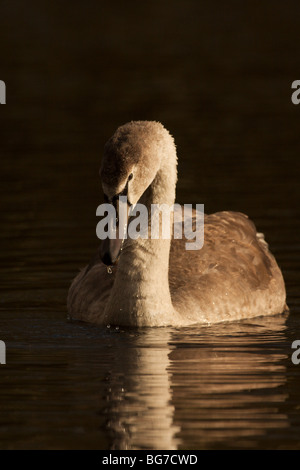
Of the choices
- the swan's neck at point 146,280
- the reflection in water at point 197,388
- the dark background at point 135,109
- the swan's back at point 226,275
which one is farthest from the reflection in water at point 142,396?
the dark background at point 135,109

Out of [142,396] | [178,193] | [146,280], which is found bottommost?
[142,396]

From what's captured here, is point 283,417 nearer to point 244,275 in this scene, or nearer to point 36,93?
point 244,275

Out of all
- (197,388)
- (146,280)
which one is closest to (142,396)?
(197,388)

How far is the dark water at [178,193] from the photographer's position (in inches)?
494

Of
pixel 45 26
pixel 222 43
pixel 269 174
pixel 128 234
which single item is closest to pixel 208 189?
pixel 269 174

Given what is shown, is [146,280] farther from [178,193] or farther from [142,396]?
[178,193]

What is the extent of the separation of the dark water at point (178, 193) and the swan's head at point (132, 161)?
1.51 metres

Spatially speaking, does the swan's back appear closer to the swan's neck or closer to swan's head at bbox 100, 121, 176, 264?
the swan's neck

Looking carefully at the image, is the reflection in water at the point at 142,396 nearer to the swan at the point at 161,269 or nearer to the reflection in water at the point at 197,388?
the reflection in water at the point at 197,388

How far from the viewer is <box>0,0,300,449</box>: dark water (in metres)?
12.5

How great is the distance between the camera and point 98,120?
3050 cm

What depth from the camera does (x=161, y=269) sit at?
1577 cm

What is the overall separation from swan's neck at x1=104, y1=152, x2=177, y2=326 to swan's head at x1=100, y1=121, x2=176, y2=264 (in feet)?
1.14

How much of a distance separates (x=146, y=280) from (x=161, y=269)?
247mm
